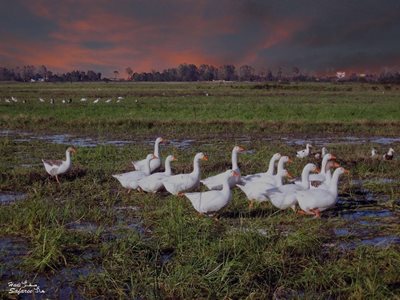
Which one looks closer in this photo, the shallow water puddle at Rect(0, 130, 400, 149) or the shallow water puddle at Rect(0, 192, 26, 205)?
the shallow water puddle at Rect(0, 192, 26, 205)

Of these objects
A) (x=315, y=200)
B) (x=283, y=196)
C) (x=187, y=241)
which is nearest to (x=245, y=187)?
(x=283, y=196)

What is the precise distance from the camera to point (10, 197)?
1105 centimetres

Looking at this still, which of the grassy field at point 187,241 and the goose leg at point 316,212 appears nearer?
the grassy field at point 187,241

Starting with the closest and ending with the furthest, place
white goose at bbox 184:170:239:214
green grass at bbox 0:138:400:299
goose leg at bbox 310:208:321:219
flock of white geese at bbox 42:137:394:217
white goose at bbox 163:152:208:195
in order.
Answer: green grass at bbox 0:138:400:299 < white goose at bbox 184:170:239:214 < flock of white geese at bbox 42:137:394:217 < goose leg at bbox 310:208:321:219 < white goose at bbox 163:152:208:195

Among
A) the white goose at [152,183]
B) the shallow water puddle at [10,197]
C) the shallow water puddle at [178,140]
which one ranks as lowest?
the shallow water puddle at [178,140]

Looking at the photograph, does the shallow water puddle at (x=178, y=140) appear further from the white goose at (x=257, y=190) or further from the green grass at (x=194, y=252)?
the green grass at (x=194, y=252)

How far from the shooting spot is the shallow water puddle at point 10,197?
10.5m

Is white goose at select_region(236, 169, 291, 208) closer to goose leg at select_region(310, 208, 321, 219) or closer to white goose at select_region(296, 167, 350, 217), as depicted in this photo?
white goose at select_region(296, 167, 350, 217)

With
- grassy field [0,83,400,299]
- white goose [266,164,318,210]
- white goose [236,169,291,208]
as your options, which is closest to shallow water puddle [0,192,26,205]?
grassy field [0,83,400,299]

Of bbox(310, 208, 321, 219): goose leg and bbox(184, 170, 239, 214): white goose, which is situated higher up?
bbox(184, 170, 239, 214): white goose

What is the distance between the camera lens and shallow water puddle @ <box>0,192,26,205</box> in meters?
10.5

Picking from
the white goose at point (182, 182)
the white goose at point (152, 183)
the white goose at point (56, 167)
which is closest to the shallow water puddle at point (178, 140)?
the white goose at point (56, 167)

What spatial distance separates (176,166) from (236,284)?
870 centimetres

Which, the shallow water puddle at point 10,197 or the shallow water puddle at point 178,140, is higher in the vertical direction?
the shallow water puddle at point 10,197
